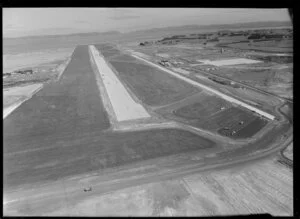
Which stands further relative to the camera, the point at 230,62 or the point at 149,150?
the point at 230,62

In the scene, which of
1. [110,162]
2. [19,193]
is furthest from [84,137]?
[19,193]

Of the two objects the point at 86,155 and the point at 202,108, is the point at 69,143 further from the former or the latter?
the point at 202,108

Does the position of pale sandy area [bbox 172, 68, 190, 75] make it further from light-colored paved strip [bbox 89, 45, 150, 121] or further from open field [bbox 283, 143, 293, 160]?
open field [bbox 283, 143, 293, 160]

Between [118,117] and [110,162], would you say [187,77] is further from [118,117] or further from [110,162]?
[110,162]

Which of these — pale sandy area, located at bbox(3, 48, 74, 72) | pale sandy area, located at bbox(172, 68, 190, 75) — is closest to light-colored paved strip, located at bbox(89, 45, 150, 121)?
pale sandy area, located at bbox(172, 68, 190, 75)

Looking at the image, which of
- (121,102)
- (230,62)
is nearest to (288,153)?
(121,102)
